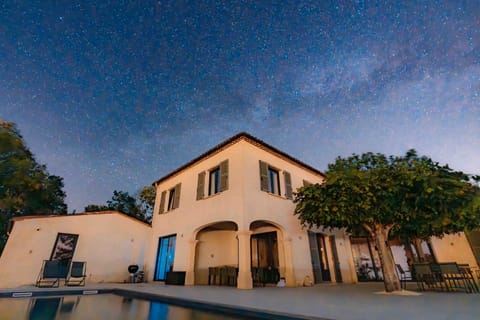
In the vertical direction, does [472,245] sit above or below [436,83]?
below

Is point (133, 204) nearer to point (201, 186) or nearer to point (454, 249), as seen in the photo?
point (201, 186)

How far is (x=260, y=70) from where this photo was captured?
958cm

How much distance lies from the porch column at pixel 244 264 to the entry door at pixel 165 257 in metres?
5.23

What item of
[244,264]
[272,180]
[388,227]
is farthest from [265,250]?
[388,227]

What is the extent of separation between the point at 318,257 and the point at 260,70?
9.57 m

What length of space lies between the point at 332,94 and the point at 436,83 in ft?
12.2

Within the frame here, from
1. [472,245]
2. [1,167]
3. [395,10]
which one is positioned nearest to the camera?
[395,10]

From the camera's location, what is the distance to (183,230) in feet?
37.0

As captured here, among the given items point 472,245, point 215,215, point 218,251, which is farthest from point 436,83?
point 218,251

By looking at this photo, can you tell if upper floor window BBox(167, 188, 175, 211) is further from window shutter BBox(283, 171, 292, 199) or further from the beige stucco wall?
window shutter BBox(283, 171, 292, 199)

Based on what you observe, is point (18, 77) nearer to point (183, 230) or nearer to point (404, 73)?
point (183, 230)

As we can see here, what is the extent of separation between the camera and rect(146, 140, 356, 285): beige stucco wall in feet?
29.9

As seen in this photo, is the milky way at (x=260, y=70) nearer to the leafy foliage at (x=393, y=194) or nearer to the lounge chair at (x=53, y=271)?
the leafy foliage at (x=393, y=194)

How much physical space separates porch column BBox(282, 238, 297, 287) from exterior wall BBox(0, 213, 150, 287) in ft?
29.4
